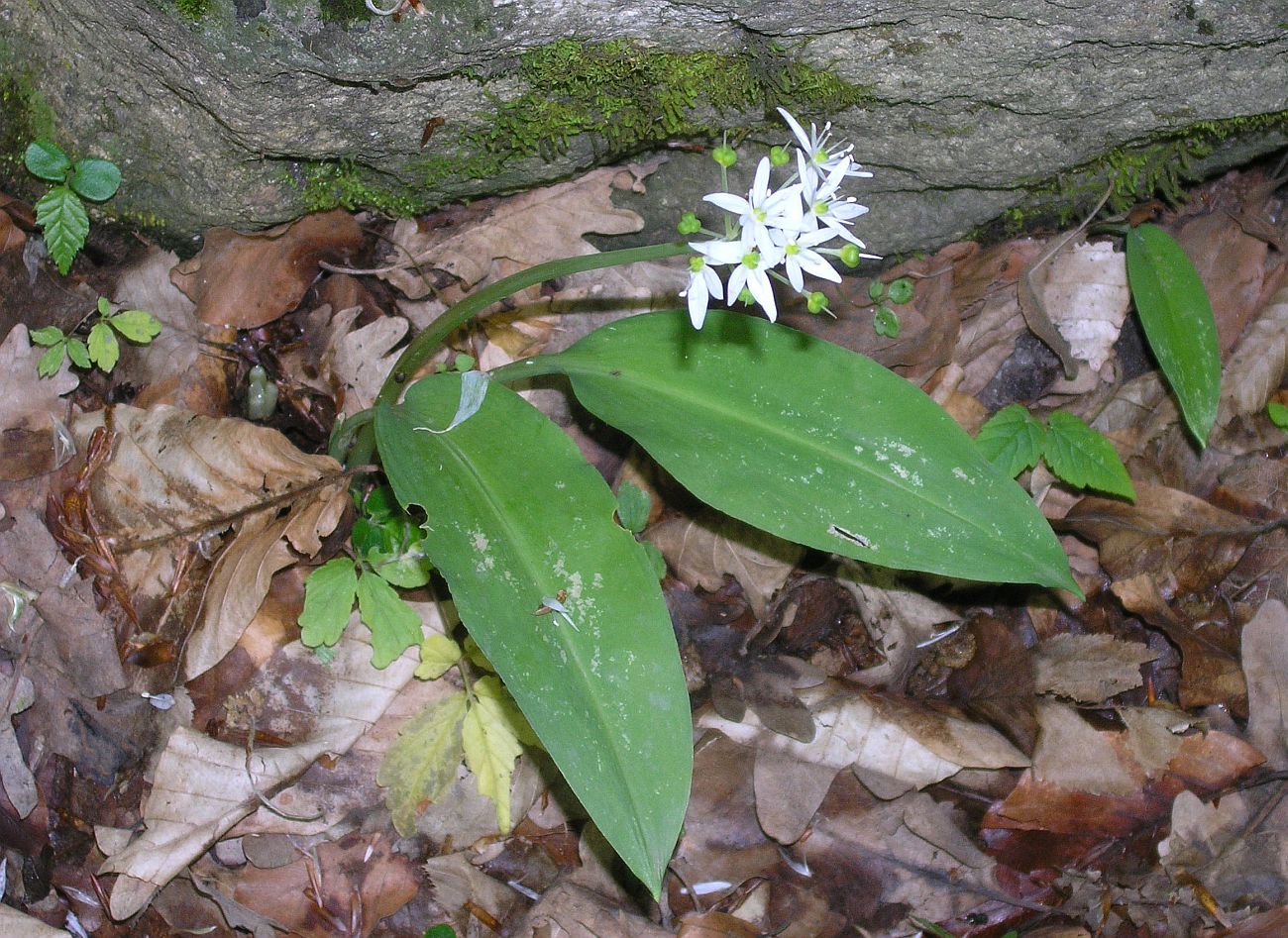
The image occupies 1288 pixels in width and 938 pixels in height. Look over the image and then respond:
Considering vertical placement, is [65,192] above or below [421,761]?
above

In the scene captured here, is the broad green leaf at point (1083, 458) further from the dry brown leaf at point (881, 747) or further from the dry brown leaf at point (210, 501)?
the dry brown leaf at point (210, 501)

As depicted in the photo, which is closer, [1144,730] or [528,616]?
[528,616]

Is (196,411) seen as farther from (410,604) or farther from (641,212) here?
(641,212)

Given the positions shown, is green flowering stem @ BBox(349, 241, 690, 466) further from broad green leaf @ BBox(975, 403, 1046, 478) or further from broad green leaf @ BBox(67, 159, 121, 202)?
broad green leaf @ BBox(975, 403, 1046, 478)

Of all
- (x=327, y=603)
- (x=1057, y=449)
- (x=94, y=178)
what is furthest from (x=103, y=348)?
(x=1057, y=449)

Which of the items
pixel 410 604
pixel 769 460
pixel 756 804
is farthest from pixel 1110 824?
pixel 410 604

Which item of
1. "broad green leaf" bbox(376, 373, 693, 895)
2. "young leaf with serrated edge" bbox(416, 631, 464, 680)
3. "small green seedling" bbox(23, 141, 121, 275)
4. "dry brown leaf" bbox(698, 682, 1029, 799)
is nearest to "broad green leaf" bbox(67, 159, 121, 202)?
"small green seedling" bbox(23, 141, 121, 275)

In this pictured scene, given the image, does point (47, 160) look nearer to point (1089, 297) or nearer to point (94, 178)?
point (94, 178)
